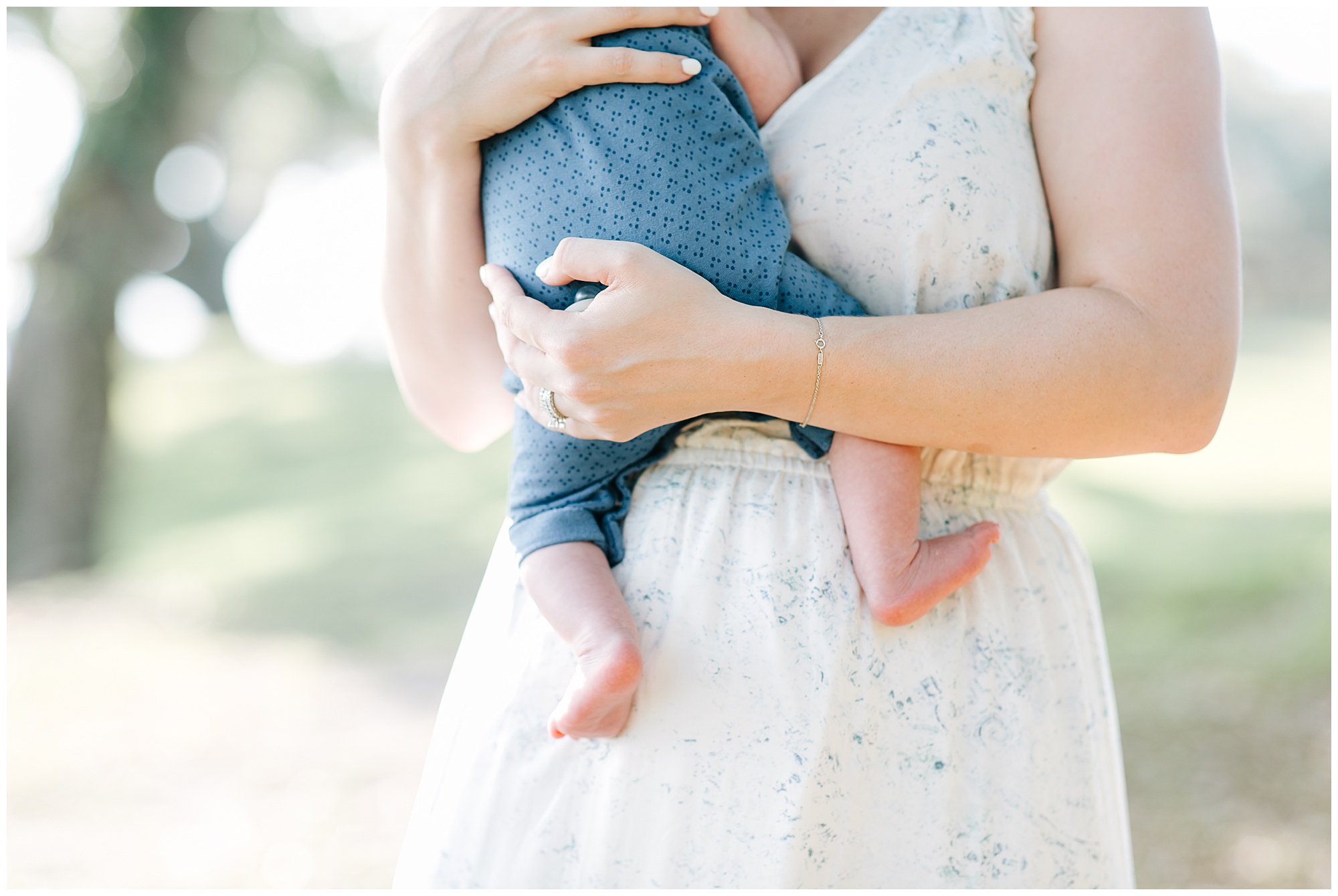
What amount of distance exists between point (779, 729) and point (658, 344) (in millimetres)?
431

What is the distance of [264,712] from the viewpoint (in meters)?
4.72

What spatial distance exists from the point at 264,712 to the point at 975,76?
468 centimetres

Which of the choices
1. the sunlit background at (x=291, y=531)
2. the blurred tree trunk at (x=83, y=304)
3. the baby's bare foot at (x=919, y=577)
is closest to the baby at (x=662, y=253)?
the baby's bare foot at (x=919, y=577)

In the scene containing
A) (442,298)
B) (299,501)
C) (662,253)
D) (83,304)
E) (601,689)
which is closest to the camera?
(601,689)

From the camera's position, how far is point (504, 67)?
3.76 feet

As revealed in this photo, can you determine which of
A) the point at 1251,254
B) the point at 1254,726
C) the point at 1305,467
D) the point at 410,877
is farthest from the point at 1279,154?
the point at 410,877

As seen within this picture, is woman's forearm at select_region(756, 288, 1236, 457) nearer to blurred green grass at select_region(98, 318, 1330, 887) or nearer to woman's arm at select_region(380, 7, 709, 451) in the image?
woman's arm at select_region(380, 7, 709, 451)

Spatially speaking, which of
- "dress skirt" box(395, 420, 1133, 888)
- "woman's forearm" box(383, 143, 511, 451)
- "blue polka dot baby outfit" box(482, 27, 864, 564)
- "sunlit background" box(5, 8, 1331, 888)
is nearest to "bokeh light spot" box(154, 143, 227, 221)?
"sunlit background" box(5, 8, 1331, 888)

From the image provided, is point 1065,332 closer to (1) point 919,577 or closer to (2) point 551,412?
(1) point 919,577

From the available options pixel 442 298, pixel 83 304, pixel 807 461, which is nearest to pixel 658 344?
pixel 807 461

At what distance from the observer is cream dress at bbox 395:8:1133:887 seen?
101 centimetres

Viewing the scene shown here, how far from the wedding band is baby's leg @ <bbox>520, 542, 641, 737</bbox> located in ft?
0.47

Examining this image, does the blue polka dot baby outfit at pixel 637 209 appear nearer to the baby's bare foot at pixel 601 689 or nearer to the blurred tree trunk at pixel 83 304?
the baby's bare foot at pixel 601 689

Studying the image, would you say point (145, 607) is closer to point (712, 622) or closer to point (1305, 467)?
point (712, 622)
